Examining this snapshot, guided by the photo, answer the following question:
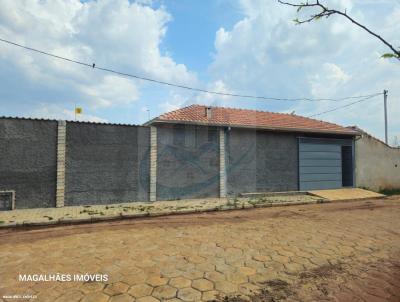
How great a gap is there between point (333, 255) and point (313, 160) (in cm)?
1101

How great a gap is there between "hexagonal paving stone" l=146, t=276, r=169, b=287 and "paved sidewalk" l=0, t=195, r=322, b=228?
15.8 ft

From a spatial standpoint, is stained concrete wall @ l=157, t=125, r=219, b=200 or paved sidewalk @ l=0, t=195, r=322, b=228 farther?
stained concrete wall @ l=157, t=125, r=219, b=200

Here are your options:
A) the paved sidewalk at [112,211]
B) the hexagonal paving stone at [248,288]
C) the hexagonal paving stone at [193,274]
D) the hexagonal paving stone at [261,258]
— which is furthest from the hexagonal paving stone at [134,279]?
the paved sidewalk at [112,211]

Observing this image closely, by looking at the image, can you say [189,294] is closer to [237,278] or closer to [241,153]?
[237,278]

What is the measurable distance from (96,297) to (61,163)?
7.51 meters

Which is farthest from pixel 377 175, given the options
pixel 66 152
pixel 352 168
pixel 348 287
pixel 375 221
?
pixel 66 152

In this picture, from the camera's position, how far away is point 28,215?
8.34 metres

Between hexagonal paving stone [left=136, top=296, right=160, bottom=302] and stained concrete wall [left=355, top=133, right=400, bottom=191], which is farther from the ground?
stained concrete wall [left=355, top=133, right=400, bottom=191]

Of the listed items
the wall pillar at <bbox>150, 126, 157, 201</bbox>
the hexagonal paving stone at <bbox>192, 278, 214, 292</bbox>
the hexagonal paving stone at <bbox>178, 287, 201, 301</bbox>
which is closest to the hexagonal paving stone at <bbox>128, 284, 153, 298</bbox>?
the hexagonal paving stone at <bbox>178, 287, 201, 301</bbox>

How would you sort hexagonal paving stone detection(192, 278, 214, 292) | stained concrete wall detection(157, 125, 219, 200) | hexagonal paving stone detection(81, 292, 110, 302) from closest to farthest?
hexagonal paving stone detection(81, 292, 110, 302)
hexagonal paving stone detection(192, 278, 214, 292)
stained concrete wall detection(157, 125, 219, 200)

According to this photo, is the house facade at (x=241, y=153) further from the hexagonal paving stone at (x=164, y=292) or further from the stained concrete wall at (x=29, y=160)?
the hexagonal paving stone at (x=164, y=292)

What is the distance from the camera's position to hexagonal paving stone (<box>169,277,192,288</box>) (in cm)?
379

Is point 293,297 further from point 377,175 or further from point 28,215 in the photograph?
point 377,175

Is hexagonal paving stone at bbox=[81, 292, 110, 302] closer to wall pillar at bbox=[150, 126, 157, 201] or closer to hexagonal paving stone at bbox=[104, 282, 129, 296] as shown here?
hexagonal paving stone at bbox=[104, 282, 129, 296]
